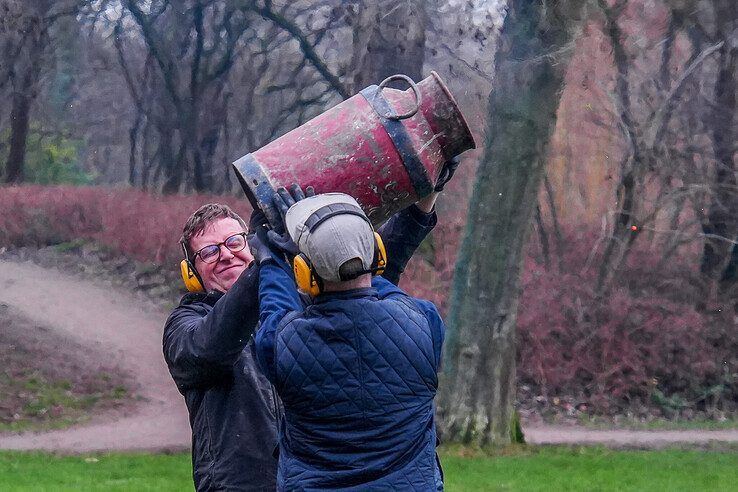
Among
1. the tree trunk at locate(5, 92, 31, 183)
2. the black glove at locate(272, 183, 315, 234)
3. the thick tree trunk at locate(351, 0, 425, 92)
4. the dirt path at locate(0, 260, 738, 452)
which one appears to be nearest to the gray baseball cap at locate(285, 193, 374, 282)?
the black glove at locate(272, 183, 315, 234)

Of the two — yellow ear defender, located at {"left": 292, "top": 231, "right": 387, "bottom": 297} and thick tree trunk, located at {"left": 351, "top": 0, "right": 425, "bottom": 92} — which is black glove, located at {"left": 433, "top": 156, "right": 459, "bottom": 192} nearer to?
yellow ear defender, located at {"left": 292, "top": 231, "right": 387, "bottom": 297}

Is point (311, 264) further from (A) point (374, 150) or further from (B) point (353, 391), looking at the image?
(A) point (374, 150)

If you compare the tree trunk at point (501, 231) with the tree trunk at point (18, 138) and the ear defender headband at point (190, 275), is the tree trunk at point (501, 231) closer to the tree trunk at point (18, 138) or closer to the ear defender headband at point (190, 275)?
the ear defender headband at point (190, 275)

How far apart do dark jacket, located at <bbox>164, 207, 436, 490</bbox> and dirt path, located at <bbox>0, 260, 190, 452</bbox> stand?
816 centimetres

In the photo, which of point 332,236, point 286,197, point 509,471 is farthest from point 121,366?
point 332,236

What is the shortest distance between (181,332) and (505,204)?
24.0 feet

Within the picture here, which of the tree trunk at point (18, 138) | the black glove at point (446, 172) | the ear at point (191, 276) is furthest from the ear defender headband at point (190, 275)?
the tree trunk at point (18, 138)

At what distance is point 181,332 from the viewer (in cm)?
319

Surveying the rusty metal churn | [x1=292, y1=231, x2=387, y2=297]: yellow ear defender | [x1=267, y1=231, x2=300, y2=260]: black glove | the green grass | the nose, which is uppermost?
the rusty metal churn

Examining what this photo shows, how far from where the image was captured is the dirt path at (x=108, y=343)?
11883mm

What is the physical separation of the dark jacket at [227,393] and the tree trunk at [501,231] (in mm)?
7188

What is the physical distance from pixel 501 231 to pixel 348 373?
775 centimetres

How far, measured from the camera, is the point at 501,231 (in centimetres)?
1022

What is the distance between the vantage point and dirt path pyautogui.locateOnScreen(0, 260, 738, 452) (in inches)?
465
